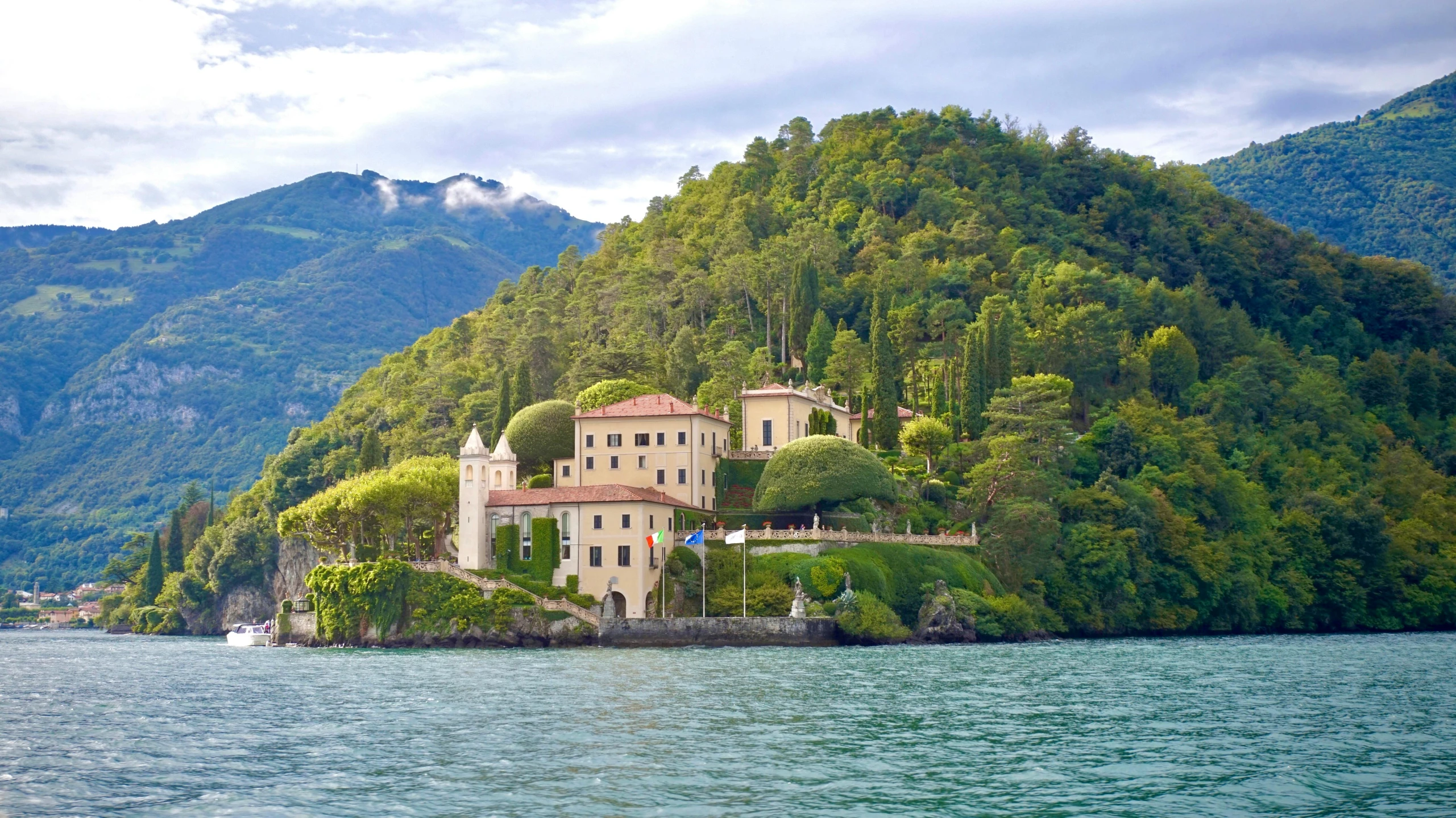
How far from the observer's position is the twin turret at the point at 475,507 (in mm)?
81250

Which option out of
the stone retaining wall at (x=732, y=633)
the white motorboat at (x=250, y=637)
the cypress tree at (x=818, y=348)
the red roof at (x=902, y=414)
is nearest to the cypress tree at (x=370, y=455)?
the white motorboat at (x=250, y=637)

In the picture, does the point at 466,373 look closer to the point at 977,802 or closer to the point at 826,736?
the point at 826,736

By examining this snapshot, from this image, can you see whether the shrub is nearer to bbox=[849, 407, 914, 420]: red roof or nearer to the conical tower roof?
the conical tower roof

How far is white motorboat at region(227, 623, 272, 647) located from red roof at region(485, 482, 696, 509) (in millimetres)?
18900

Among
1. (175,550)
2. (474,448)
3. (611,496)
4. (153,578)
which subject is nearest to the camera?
(611,496)

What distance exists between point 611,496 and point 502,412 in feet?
96.3

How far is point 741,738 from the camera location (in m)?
36.3

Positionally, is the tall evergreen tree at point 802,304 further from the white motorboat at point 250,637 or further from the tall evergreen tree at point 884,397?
the white motorboat at point 250,637

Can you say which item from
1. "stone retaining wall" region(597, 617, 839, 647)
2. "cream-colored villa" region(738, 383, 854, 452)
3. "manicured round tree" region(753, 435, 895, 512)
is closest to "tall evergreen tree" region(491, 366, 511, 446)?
"cream-colored villa" region(738, 383, 854, 452)

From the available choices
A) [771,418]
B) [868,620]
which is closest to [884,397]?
[771,418]

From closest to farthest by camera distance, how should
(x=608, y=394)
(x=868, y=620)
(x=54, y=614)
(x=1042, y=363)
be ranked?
(x=868, y=620) < (x=608, y=394) < (x=1042, y=363) < (x=54, y=614)

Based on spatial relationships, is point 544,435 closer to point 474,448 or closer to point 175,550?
point 474,448

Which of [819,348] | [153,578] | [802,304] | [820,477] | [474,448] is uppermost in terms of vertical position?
[802,304]

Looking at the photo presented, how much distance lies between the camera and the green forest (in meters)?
93.8
